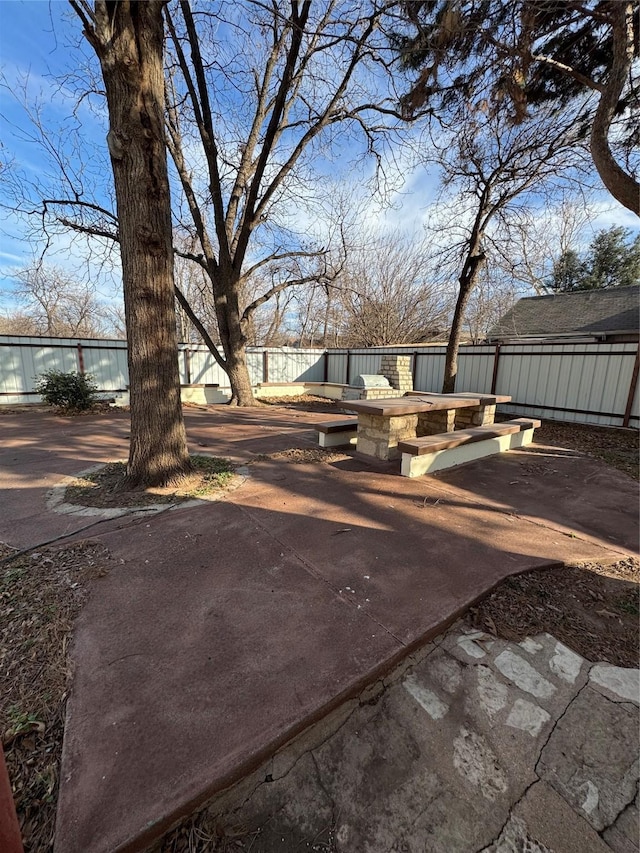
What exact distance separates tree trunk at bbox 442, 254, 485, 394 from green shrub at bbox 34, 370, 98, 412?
8197mm

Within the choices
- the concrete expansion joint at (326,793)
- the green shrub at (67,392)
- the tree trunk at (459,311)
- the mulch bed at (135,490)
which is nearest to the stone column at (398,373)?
the tree trunk at (459,311)

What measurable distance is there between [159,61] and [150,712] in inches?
181

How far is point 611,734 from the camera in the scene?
133cm

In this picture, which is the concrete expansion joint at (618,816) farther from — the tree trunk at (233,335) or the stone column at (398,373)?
Answer: the tree trunk at (233,335)

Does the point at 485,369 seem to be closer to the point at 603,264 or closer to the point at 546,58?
the point at 546,58

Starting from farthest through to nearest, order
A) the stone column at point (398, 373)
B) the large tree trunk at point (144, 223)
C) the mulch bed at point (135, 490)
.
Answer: the stone column at point (398, 373) < the mulch bed at point (135, 490) < the large tree trunk at point (144, 223)

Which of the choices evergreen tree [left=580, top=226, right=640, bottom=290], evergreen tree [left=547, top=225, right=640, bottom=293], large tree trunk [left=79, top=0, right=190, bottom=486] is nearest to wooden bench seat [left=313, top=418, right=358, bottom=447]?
large tree trunk [left=79, top=0, right=190, bottom=486]

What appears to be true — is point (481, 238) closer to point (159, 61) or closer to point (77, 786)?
point (159, 61)

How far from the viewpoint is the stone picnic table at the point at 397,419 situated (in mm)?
4324

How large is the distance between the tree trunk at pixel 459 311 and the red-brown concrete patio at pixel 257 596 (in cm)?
443

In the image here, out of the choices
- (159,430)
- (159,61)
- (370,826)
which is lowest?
(370,826)

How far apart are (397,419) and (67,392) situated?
24.1 feet

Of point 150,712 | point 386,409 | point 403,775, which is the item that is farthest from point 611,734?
point 386,409

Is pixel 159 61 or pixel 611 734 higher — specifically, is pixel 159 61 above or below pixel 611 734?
above
